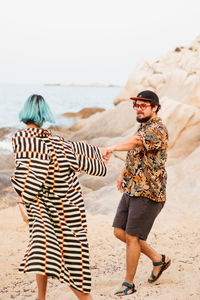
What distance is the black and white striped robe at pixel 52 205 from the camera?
9.61ft

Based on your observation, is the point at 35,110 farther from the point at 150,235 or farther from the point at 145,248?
the point at 150,235

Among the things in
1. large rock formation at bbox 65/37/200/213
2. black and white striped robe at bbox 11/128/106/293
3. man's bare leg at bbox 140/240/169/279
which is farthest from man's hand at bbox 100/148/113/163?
large rock formation at bbox 65/37/200/213

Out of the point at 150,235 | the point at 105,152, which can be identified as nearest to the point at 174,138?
the point at 150,235

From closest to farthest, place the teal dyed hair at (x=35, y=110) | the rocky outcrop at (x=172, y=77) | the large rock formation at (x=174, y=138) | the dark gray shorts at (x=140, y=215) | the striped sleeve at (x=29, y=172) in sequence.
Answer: the striped sleeve at (x=29, y=172), the teal dyed hair at (x=35, y=110), the dark gray shorts at (x=140, y=215), the large rock formation at (x=174, y=138), the rocky outcrop at (x=172, y=77)

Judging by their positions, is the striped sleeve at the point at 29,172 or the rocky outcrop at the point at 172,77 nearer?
the striped sleeve at the point at 29,172

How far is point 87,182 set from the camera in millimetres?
10312

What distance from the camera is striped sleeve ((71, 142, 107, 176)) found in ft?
10.4

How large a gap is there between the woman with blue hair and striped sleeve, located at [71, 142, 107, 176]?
0.02 m

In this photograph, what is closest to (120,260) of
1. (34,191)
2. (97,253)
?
(97,253)

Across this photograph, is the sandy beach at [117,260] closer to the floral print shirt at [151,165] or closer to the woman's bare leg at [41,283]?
the woman's bare leg at [41,283]

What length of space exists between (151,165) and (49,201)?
113 centimetres

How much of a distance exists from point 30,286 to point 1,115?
4312cm

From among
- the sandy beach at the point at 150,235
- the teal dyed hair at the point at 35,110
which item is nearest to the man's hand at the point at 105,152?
the teal dyed hair at the point at 35,110

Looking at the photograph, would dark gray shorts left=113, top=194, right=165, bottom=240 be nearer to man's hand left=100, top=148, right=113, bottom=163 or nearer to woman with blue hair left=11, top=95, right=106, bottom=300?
man's hand left=100, top=148, right=113, bottom=163
